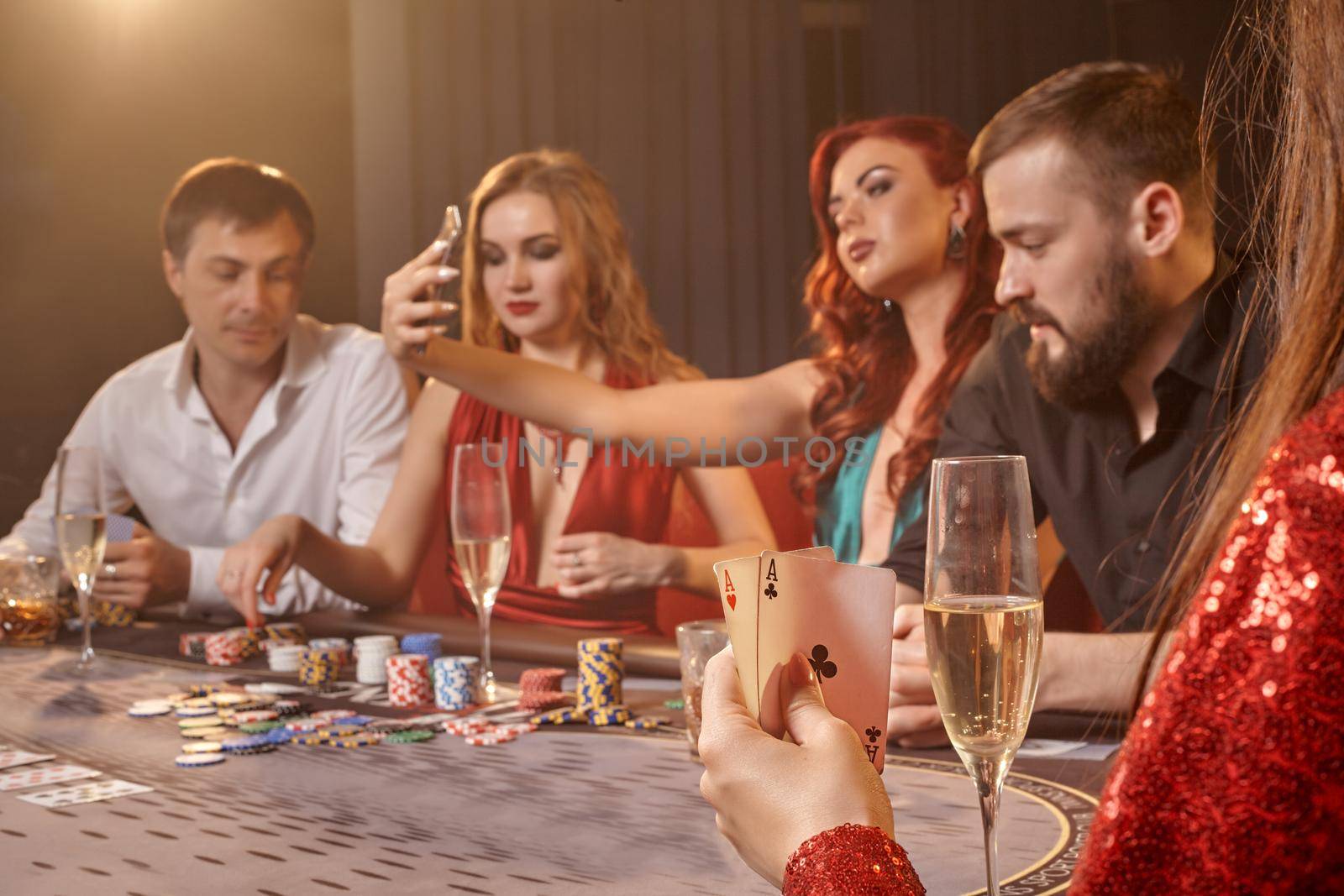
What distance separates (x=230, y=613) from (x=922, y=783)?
7.32 ft

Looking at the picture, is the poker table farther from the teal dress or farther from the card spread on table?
the teal dress

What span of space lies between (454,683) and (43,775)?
576 millimetres

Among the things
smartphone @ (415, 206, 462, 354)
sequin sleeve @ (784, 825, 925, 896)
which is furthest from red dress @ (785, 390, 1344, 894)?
smartphone @ (415, 206, 462, 354)

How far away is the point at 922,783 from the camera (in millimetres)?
1415

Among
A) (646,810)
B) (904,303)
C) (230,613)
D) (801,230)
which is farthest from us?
(230,613)

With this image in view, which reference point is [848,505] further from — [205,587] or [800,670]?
[800,670]

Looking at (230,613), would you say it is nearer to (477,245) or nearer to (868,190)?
(477,245)

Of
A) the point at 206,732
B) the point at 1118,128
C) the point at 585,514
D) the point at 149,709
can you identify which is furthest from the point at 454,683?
the point at 1118,128

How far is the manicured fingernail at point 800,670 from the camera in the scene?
92 centimetres

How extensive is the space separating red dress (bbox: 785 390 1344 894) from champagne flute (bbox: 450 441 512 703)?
1561 mm

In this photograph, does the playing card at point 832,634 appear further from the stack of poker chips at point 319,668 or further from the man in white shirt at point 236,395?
the man in white shirt at point 236,395

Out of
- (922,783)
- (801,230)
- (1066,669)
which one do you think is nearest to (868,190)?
(801,230)

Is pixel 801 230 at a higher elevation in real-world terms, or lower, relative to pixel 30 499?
higher

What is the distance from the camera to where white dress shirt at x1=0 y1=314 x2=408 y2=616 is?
371cm
